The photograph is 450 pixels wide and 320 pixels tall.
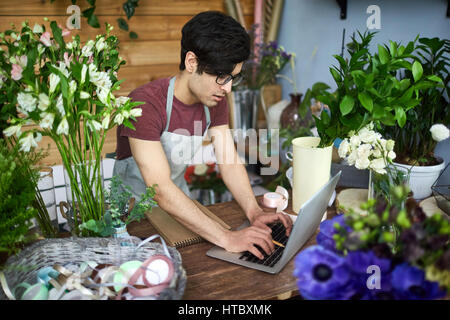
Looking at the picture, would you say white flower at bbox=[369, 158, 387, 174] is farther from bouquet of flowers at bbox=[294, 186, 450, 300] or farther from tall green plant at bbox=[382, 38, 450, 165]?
bouquet of flowers at bbox=[294, 186, 450, 300]

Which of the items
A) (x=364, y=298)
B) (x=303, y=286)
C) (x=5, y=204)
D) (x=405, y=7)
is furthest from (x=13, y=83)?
(x=405, y=7)

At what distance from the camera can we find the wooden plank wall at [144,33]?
2.23 meters

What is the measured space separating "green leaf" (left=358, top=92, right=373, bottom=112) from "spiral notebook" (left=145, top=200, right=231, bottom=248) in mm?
558

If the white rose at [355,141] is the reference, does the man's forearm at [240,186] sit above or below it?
below

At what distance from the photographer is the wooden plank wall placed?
2.23 meters

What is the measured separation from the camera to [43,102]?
31.0 inches

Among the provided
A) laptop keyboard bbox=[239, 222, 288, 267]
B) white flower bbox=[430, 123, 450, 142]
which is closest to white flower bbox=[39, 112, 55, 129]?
laptop keyboard bbox=[239, 222, 288, 267]

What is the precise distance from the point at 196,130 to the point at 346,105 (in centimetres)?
70

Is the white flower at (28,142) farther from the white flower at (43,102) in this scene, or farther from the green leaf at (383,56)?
the green leaf at (383,56)

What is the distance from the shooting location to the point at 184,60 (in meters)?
1.44

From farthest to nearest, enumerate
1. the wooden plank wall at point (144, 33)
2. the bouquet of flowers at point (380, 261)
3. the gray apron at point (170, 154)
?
1. the wooden plank wall at point (144, 33)
2. the gray apron at point (170, 154)
3. the bouquet of flowers at point (380, 261)

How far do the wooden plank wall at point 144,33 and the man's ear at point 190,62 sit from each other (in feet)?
3.57

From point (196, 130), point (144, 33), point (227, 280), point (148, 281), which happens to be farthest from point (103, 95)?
point (144, 33)

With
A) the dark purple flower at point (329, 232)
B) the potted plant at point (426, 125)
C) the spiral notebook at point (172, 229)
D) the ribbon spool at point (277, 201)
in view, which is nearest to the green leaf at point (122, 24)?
the spiral notebook at point (172, 229)
